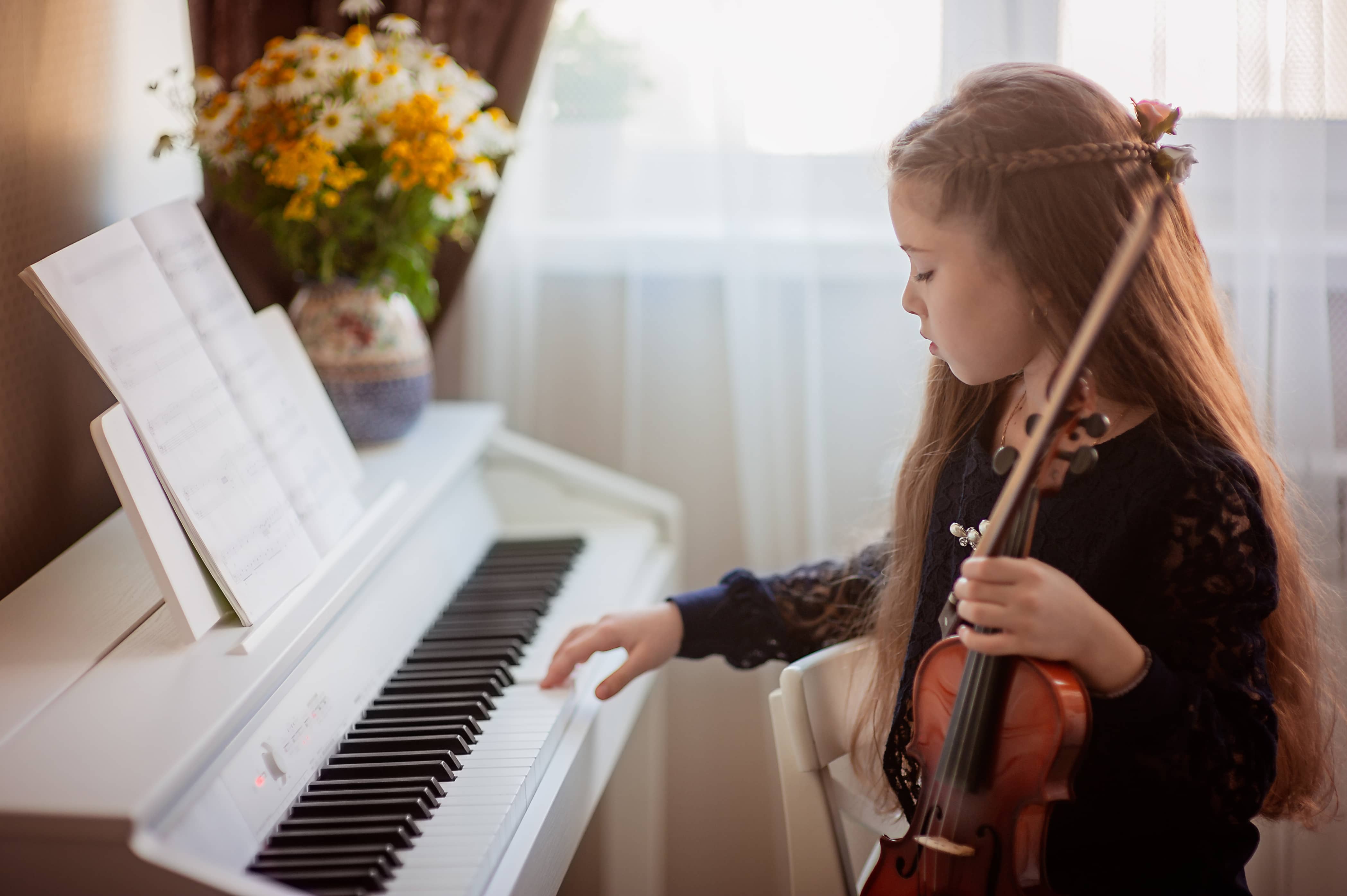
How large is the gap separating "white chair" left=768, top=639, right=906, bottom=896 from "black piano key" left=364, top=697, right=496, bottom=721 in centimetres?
32

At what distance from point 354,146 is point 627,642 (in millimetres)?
801

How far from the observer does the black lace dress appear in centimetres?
84

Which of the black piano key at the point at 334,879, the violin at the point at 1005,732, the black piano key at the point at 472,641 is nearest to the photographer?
the violin at the point at 1005,732

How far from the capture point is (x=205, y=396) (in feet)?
3.74

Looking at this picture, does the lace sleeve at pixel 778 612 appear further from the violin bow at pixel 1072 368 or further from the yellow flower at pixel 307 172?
the yellow flower at pixel 307 172

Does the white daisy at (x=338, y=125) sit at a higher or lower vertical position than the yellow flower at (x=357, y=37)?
lower

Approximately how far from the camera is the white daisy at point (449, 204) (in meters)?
1.52

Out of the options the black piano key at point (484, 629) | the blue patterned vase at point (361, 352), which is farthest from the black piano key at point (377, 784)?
the blue patterned vase at point (361, 352)

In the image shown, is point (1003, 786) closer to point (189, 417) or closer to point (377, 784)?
point (377, 784)

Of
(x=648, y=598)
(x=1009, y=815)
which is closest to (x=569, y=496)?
(x=648, y=598)

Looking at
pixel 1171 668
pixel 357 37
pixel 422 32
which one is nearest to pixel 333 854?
pixel 1171 668

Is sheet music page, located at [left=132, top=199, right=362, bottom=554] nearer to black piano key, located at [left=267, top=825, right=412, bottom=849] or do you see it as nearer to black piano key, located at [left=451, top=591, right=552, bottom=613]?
black piano key, located at [left=451, top=591, right=552, bottom=613]

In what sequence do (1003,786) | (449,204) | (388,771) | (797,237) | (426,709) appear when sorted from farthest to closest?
(797,237) < (449,204) < (426,709) < (388,771) < (1003,786)

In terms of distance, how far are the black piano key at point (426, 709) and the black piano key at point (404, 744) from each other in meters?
0.05
